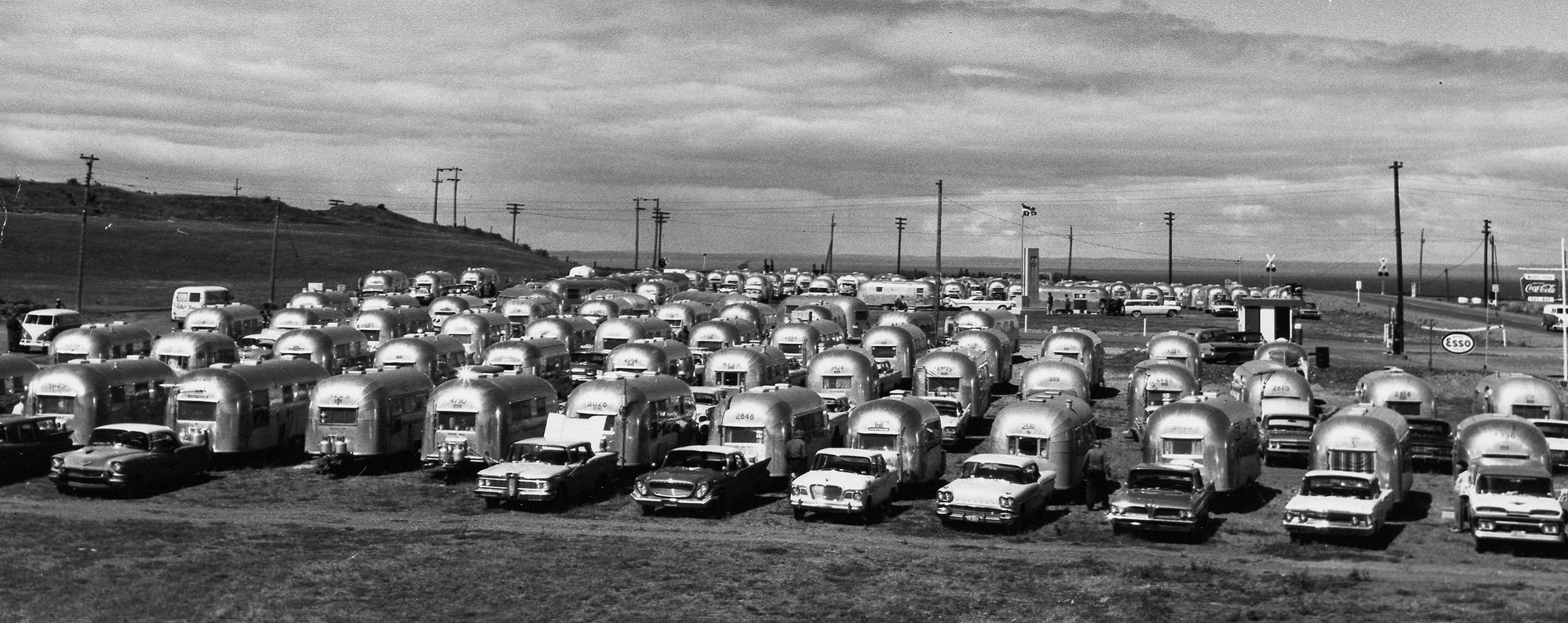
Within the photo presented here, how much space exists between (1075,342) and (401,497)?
25.0 m

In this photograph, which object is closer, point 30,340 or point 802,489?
point 802,489

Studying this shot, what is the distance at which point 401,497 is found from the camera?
3053cm

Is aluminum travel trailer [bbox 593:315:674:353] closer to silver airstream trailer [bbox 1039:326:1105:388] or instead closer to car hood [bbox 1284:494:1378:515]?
silver airstream trailer [bbox 1039:326:1105:388]

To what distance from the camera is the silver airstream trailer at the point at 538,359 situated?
44719mm

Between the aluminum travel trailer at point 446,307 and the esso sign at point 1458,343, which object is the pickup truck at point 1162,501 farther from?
the aluminum travel trailer at point 446,307

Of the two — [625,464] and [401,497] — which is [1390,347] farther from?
[401,497]

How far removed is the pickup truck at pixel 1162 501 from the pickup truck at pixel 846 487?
4.58m

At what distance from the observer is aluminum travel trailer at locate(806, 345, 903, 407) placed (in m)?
39.2

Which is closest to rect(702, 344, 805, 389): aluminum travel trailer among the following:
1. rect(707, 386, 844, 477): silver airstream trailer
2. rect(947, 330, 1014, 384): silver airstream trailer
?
rect(947, 330, 1014, 384): silver airstream trailer

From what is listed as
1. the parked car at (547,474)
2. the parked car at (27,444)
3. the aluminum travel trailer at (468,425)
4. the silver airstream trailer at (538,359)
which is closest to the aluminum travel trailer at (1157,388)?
the parked car at (547,474)

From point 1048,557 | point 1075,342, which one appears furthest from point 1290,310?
point 1048,557

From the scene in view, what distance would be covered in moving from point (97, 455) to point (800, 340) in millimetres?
24654

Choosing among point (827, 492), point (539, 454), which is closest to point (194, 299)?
point (539, 454)

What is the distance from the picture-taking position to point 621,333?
52.9m
